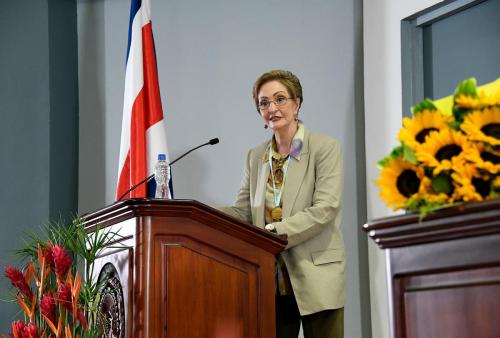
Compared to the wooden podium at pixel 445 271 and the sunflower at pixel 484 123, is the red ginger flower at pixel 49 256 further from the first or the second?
the sunflower at pixel 484 123

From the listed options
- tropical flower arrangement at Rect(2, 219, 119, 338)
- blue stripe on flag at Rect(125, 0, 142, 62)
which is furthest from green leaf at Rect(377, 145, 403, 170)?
blue stripe on flag at Rect(125, 0, 142, 62)

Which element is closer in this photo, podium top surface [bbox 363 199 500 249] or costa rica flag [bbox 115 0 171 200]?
podium top surface [bbox 363 199 500 249]

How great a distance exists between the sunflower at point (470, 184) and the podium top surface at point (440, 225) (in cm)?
3

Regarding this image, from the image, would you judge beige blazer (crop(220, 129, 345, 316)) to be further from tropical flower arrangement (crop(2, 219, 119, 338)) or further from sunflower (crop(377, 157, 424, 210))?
sunflower (crop(377, 157, 424, 210))

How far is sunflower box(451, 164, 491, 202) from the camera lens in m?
1.64

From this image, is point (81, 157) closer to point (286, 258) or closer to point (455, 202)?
point (286, 258)

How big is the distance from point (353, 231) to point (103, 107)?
68.2 inches

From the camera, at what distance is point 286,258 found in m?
3.58

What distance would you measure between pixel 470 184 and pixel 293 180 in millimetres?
2006

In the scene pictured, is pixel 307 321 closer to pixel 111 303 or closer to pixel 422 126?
pixel 111 303

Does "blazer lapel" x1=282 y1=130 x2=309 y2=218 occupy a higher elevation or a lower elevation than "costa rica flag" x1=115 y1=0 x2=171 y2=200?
lower

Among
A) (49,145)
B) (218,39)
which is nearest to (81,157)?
(49,145)

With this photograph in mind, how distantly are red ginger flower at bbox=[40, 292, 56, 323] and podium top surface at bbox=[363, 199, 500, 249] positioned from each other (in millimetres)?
1522

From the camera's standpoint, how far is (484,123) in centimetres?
→ 169
